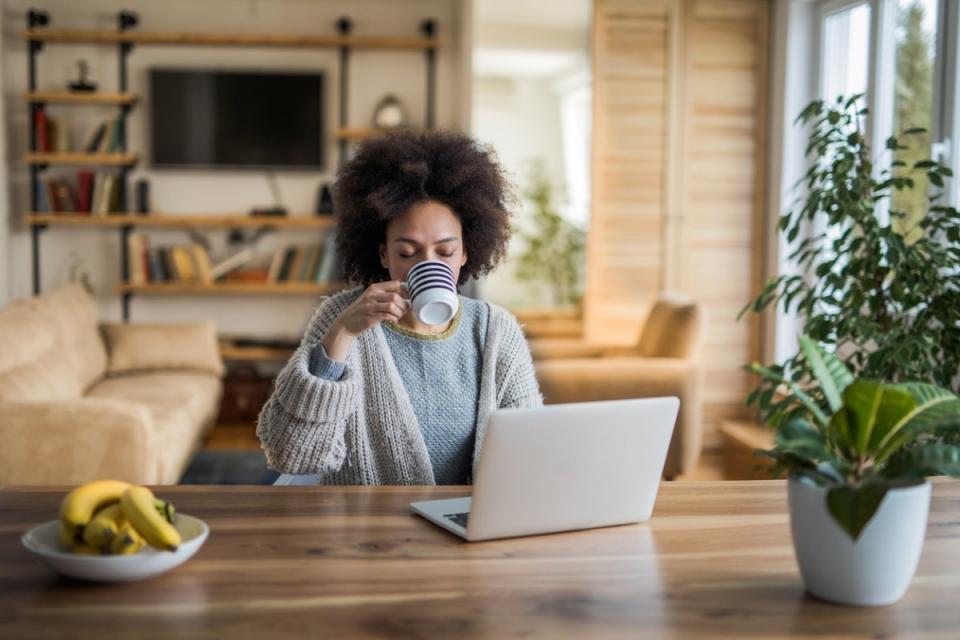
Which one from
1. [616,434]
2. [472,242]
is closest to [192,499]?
[616,434]

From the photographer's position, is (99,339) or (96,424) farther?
(99,339)

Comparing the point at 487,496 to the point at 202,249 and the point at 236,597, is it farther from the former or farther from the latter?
the point at 202,249

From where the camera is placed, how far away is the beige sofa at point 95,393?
2.99m

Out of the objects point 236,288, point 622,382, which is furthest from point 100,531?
point 236,288

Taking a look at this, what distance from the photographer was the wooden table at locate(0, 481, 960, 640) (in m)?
1.05

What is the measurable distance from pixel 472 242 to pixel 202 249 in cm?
391

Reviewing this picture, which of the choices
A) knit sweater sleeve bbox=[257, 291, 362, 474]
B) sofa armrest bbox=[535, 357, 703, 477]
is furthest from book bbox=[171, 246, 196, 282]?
knit sweater sleeve bbox=[257, 291, 362, 474]

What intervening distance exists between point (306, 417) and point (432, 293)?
1.26 feet

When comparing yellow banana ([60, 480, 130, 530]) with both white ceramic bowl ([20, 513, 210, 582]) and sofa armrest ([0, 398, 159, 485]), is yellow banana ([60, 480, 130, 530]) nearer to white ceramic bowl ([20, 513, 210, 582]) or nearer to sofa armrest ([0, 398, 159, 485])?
white ceramic bowl ([20, 513, 210, 582])

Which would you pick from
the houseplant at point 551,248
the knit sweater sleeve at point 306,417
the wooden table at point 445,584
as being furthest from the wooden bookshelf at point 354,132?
the wooden table at point 445,584

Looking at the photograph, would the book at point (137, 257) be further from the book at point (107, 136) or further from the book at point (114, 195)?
the book at point (107, 136)

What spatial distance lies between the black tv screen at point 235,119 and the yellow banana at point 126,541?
4.91m

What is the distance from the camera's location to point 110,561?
1121mm

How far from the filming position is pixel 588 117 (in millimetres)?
5137
